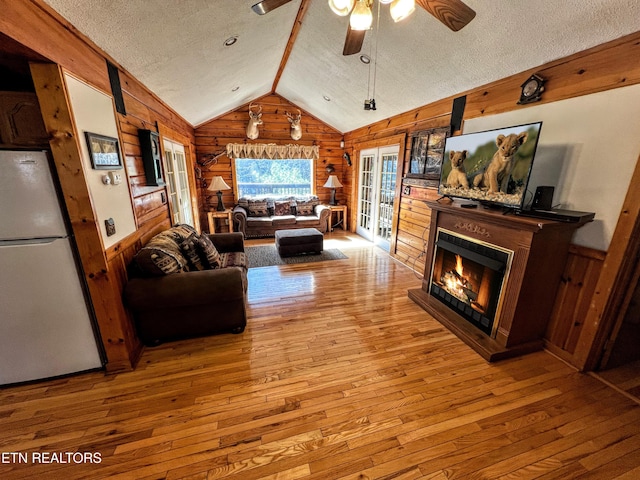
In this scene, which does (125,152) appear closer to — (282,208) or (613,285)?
(282,208)

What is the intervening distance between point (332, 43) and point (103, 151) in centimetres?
265

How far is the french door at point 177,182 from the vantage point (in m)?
3.55

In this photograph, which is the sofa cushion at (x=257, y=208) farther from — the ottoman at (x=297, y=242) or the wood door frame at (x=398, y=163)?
the wood door frame at (x=398, y=163)

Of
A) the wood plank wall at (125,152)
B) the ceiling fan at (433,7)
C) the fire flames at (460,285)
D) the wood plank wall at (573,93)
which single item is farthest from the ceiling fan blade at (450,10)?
the wood plank wall at (125,152)

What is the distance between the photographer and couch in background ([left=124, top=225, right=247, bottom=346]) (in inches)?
78.4

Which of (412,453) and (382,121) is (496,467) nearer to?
(412,453)

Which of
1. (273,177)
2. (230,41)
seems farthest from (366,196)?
(230,41)

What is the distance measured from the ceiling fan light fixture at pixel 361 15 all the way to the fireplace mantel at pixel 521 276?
5.32 ft

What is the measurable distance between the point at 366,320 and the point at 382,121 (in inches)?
139

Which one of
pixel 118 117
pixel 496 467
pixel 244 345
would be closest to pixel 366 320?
pixel 244 345

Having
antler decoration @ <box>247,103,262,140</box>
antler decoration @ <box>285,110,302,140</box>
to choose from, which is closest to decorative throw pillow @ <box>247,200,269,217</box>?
antler decoration @ <box>247,103,262,140</box>

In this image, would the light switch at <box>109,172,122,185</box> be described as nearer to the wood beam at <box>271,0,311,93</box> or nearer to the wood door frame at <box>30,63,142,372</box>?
the wood door frame at <box>30,63,142,372</box>

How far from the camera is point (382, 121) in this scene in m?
4.51

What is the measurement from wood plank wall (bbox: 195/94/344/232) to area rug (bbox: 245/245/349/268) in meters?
2.01
